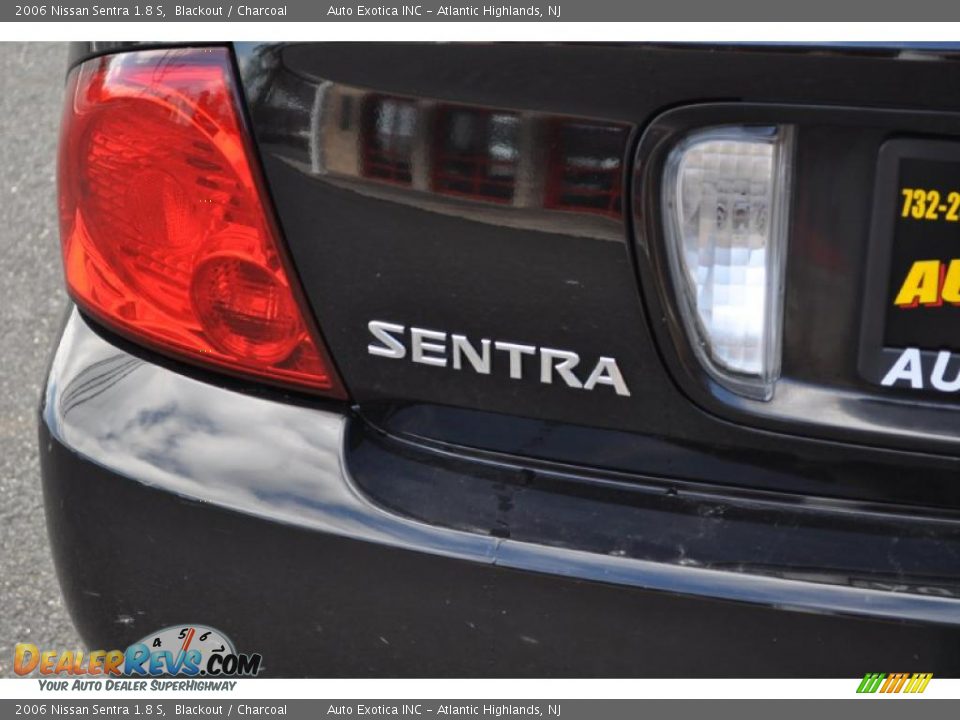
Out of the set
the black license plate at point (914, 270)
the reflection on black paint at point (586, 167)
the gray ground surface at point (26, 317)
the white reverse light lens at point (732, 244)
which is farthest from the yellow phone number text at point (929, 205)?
Result: the gray ground surface at point (26, 317)

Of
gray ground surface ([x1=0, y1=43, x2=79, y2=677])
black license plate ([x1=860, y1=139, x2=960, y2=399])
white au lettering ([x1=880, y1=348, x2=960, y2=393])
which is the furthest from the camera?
gray ground surface ([x1=0, y1=43, x2=79, y2=677])

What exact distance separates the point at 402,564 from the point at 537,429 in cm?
22

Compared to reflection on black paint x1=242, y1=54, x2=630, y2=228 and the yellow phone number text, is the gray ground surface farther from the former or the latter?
the yellow phone number text

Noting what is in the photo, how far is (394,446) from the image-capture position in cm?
150

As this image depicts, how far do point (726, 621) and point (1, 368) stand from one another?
7.72 feet

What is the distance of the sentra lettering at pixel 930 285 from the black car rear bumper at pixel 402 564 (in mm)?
259

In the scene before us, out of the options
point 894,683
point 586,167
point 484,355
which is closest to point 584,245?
point 586,167

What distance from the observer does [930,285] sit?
1.29 m

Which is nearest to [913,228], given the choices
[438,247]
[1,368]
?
[438,247]

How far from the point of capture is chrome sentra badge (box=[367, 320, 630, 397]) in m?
1.40

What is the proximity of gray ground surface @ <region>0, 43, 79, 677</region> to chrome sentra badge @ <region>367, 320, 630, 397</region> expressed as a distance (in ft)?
4.12

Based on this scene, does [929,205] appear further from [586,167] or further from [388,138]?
[388,138]

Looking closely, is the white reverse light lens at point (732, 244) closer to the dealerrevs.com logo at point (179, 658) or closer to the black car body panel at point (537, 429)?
the black car body panel at point (537, 429)

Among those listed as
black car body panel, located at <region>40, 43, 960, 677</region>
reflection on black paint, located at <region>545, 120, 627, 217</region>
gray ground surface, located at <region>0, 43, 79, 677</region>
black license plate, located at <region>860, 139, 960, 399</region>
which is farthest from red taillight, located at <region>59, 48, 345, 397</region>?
gray ground surface, located at <region>0, 43, 79, 677</region>
